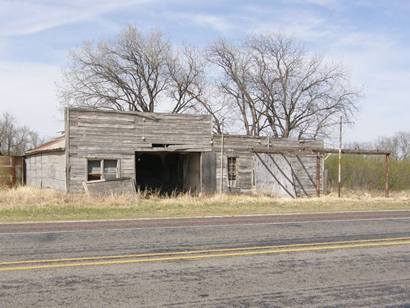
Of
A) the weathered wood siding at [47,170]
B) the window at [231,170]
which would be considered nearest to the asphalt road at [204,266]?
the weathered wood siding at [47,170]

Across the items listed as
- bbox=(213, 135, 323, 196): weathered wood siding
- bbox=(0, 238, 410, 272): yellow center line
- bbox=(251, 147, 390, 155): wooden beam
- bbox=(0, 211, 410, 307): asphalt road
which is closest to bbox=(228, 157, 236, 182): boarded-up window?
bbox=(213, 135, 323, 196): weathered wood siding

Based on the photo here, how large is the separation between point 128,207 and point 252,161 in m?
12.4

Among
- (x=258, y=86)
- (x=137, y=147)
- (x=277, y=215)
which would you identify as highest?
(x=258, y=86)

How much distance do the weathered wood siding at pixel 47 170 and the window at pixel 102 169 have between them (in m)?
1.28

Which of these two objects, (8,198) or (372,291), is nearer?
(372,291)

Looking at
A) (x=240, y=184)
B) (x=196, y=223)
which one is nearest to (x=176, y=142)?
(x=240, y=184)

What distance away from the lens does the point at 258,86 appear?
52250 mm

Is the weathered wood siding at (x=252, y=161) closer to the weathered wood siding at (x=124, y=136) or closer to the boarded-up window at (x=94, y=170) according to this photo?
the weathered wood siding at (x=124, y=136)

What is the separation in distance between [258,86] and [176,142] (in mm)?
27212

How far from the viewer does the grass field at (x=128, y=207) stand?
16.3 m

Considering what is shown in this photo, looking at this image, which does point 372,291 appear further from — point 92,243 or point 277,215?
point 277,215

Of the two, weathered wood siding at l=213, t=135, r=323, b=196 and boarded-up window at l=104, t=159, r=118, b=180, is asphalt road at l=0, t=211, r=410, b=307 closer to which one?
boarded-up window at l=104, t=159, r=118, b=180

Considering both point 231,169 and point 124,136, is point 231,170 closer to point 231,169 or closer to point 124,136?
point 231,169

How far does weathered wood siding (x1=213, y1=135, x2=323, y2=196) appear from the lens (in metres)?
28.8
